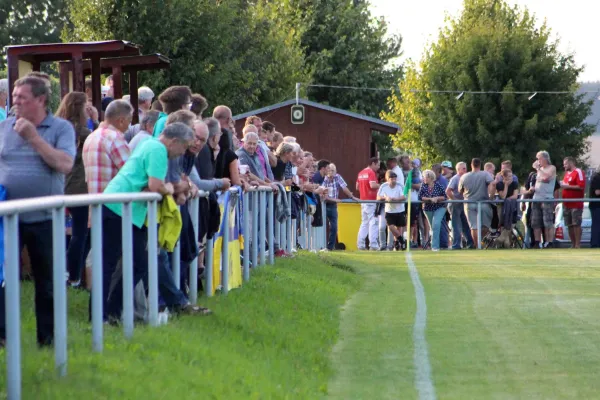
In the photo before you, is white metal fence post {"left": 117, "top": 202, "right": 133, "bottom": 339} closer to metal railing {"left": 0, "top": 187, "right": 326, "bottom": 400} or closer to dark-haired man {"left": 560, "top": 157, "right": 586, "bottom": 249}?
metal railing {"left": 0, "top": 187, "right": 326, "bottom": 400}

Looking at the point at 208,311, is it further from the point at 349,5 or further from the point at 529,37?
the point at 349,5

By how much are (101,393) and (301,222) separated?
15.2 metres

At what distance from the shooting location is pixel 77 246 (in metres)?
10.2

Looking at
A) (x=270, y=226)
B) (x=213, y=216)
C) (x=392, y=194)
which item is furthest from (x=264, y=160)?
(x=392, y=194)

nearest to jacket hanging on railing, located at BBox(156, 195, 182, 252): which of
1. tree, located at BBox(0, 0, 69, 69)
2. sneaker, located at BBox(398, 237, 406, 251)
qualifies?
sneaker, located at BBox(398, 237, 406, 251)

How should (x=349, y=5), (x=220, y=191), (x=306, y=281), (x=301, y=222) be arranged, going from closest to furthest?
(x=220, y=191), (x=306, y=281), (x=301, y=222), (x=349, y=5)

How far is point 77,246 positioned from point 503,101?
46.1m

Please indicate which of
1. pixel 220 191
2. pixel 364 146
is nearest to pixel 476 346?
pixel 220 191

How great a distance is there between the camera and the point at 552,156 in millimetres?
54438

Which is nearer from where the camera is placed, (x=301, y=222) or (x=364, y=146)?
(x=301, y=222)

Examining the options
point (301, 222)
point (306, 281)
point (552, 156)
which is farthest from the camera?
point (552, 156)

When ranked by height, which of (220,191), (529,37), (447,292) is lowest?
(447,292)

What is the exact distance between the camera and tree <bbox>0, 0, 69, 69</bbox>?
212 feet

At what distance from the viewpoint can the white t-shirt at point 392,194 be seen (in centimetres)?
2677
